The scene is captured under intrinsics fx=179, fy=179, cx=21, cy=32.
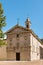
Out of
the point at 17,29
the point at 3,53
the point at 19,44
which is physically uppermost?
the point at 17,29

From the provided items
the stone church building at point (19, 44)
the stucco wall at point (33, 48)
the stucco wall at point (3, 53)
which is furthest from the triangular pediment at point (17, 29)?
the stucco wall at point (3, 53)

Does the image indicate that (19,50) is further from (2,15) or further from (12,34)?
(2,15)

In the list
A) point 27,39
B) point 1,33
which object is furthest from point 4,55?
point 1,33

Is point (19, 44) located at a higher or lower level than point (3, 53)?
higher

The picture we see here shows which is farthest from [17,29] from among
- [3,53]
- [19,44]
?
[3,53]

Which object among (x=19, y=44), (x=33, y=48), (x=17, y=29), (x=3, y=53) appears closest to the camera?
(x=19, y=44)

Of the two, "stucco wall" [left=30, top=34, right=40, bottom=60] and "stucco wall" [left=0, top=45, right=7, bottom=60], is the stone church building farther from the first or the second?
"stucco wall" [left=0, top=45, right=7, bottom=60]

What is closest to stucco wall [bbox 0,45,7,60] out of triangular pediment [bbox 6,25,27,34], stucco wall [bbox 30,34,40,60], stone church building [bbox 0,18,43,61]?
stone church building [bbox 0,18,43,61]

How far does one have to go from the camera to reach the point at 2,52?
55.4 metres

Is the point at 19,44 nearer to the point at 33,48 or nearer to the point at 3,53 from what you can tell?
the point at 33,48

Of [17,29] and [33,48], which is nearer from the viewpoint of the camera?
[17,29]

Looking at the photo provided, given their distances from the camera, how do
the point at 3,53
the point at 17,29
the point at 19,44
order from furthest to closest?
the point at 3,53 < the point at 17,29 < the point at 19,44

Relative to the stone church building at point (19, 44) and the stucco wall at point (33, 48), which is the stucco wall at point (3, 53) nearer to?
the stone church building at point (19, 44)

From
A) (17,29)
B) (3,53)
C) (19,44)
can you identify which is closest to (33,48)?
(19,44)
